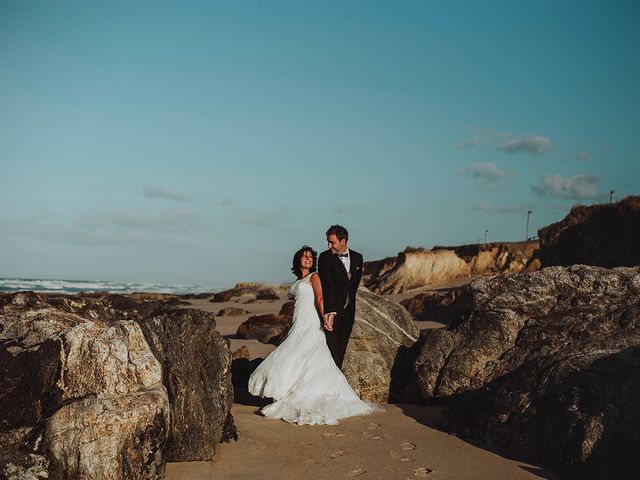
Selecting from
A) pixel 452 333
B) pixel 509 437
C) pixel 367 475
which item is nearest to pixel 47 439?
pixel 367 475

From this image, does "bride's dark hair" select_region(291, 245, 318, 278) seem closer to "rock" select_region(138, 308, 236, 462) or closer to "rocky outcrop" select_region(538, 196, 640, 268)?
"rock" select_region(138, 308, 236, 462)

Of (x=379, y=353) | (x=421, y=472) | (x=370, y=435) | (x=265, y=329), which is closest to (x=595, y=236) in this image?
(x=265, y=329)

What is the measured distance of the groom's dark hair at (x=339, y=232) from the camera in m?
9.16

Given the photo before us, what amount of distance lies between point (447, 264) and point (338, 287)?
26.5m

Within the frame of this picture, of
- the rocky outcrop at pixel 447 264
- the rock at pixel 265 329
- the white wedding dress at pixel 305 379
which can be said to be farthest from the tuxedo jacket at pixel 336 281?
the rocky outcrop at pixel 447 264

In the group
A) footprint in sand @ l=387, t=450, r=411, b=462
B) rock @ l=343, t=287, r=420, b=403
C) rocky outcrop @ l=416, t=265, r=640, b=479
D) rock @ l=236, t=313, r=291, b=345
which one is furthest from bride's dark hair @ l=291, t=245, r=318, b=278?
rock @ l=236, t=313, r=291, b=345

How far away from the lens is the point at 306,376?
26.9 ft

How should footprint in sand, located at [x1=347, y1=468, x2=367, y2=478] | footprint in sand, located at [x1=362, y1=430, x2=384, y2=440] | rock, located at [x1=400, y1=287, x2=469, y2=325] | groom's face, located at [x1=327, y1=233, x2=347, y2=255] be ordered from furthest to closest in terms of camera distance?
rock, located at [x1=400, y1=287, x2=469, y2=325] → groom's face, located at [x1=327, y1=233, x2=347, y2=255] → footprint in sand, located at [x1=362, y1=430, x2=384, y2=440] → footprint in sand, located at [x1=347, y1=468, x2=367, y2=478]

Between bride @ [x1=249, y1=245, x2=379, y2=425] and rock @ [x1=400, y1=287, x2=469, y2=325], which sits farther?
rock @ [x1=400, y1=287, x2=469, y2=325]

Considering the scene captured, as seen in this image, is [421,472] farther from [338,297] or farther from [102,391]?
[338,297]

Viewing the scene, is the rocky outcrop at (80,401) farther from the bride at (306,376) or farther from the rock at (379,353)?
the rock at (379,353)

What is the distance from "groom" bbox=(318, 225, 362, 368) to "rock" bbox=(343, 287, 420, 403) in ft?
0.75

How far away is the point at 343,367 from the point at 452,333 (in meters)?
1.64

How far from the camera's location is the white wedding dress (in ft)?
25.5
